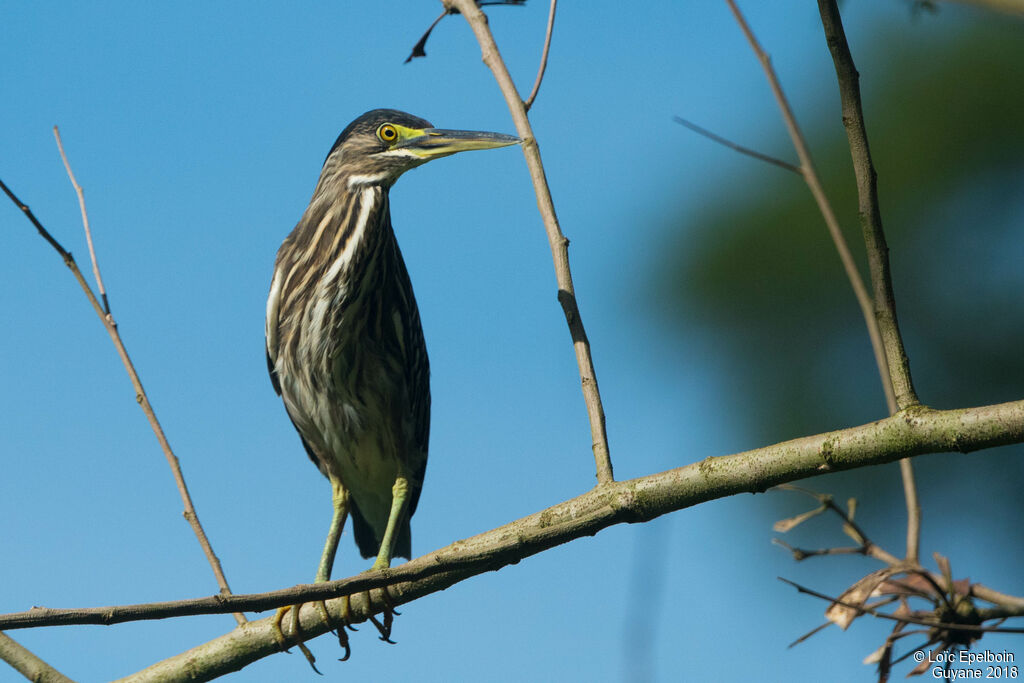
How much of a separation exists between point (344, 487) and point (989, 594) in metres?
3.30

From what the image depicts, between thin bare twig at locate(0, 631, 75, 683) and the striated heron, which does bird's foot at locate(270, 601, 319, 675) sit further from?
the striated heron

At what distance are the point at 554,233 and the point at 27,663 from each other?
5.94 ft

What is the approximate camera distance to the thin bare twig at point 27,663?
2508mm

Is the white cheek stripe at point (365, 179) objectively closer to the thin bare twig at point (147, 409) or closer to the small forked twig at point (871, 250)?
the thin bare twig at point (147, 409)

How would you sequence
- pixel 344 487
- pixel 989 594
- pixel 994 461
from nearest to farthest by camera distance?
1. pixel 989 594
2. pixel 344 487
3. pixel 994 461

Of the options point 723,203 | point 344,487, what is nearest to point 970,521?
point 723,203

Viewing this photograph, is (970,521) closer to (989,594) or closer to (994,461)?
(994,461)

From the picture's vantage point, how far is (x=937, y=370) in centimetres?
1595

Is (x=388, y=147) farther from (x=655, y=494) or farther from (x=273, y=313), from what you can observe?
(x=655, y=494)

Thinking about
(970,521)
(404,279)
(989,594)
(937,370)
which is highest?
(937,370)

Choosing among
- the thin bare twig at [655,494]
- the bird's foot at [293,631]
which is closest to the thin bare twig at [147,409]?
the bird's foot at [293,631]

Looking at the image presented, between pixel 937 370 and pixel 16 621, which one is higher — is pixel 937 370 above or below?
above

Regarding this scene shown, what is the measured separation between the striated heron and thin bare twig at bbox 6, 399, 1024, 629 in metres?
1.79

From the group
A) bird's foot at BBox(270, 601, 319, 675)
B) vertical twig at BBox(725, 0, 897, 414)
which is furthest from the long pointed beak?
vertical twig at BBox(725, 0, 897, 414)
